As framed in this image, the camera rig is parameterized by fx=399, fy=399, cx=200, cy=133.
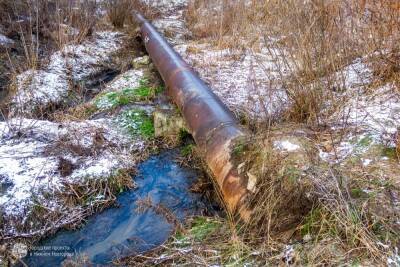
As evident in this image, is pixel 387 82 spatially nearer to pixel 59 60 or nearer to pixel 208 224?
pixel 208 224

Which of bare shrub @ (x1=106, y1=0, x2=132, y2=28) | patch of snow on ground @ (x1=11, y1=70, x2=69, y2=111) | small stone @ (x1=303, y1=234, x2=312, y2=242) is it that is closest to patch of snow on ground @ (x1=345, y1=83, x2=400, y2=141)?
small stone @ (x1=303, y1=234, x2=312, y2=242)

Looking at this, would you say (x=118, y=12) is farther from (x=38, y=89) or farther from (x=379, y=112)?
(x=379, y=112)

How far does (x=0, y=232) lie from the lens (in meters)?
3.15

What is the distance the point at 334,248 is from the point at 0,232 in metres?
2.51

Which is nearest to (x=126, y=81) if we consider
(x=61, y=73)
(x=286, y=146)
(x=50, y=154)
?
(x=61, y=73)

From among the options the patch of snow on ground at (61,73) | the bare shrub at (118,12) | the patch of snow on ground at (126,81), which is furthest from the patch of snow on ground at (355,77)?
the bare shrub at (118,12)

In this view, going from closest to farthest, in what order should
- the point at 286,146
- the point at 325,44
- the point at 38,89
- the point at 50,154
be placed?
the point at 286,146 → the point at 325,44 → the point at 50,154 → the point at 38,89

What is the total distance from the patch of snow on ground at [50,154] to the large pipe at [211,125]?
793mm

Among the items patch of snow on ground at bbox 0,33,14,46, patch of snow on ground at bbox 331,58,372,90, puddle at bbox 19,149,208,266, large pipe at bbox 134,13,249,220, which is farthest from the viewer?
patch of snow on ground at bbox 0,33,14,46

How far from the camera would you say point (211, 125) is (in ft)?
11.6

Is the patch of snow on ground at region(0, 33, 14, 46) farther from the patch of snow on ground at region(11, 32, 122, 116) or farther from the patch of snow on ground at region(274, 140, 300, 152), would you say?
the patch of snow on ground at region(274, 140, 300, 152)

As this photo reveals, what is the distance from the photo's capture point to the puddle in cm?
304

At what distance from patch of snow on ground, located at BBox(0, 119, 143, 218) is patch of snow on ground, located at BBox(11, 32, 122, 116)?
0.78m

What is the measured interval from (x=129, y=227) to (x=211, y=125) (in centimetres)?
112
